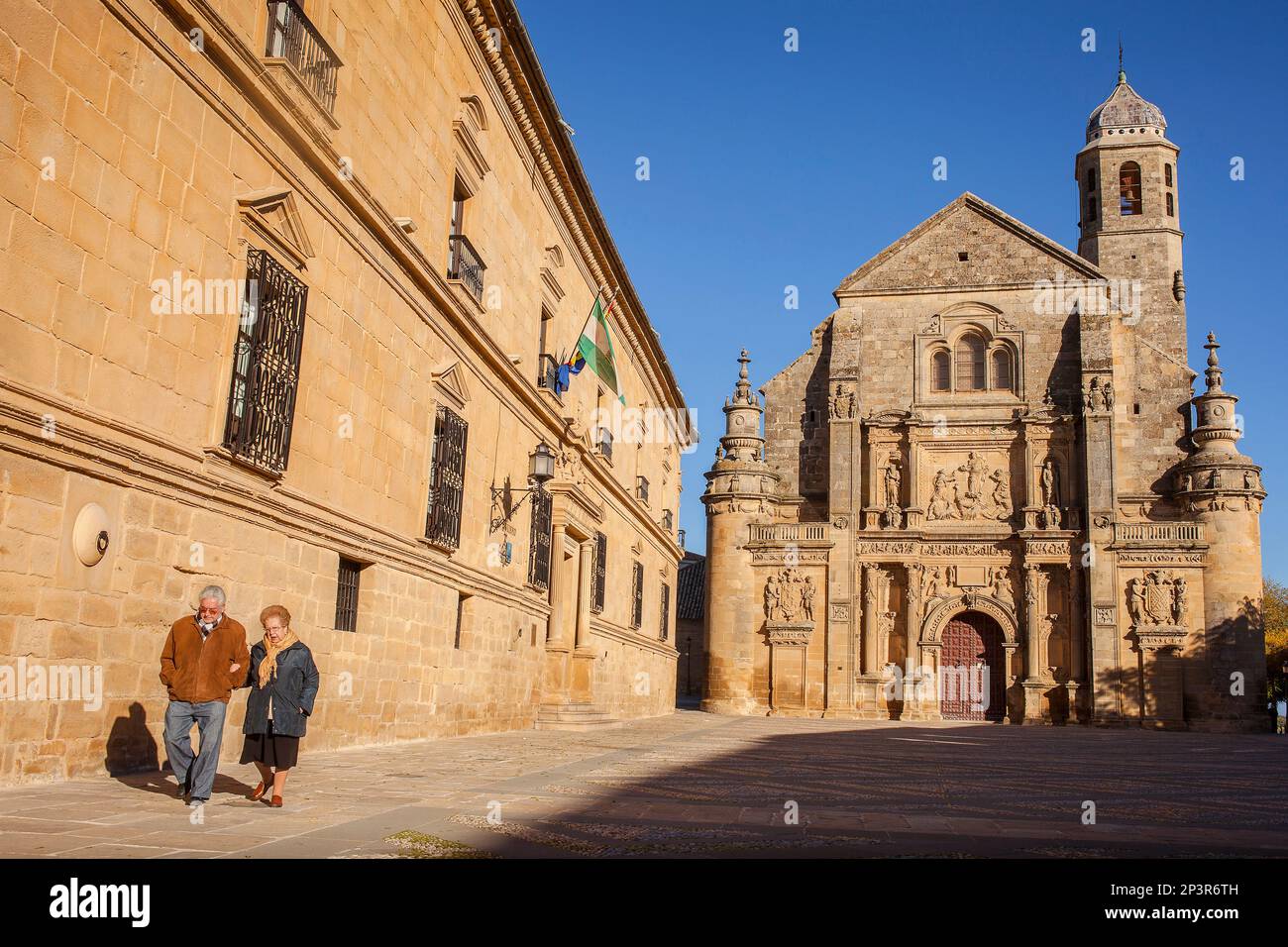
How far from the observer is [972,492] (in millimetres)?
34344

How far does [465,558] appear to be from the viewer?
582 inches

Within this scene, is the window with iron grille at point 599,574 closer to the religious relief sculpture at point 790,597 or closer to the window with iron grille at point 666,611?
the window with iron grille at point 666,611

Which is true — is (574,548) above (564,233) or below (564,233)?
below

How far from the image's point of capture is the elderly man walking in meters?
6.69

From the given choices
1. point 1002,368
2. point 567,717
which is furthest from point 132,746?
point 1002,368

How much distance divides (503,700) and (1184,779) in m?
9.14

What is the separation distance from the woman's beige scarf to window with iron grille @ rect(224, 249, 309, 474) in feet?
7.27

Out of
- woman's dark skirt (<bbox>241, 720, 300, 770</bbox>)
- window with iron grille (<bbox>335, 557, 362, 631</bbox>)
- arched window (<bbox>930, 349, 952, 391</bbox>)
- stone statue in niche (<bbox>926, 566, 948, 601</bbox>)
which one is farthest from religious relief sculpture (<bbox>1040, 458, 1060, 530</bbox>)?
woman's dark skirt (<bbox>241, 720, 300, 770</bbox>)

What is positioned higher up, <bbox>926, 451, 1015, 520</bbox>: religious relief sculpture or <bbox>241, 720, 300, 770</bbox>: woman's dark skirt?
<bbox>926, 451, 1015, 520</bbox>: religious relief sculpture

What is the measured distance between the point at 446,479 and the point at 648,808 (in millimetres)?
7005

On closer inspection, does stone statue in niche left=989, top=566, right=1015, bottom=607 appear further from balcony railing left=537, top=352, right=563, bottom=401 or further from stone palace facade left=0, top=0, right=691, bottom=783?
balcony railing left=537, top=352, right=563, bottom=401

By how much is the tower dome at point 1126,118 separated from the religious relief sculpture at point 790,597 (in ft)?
77.5

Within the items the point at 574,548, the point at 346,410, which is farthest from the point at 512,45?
the point at 574,548
